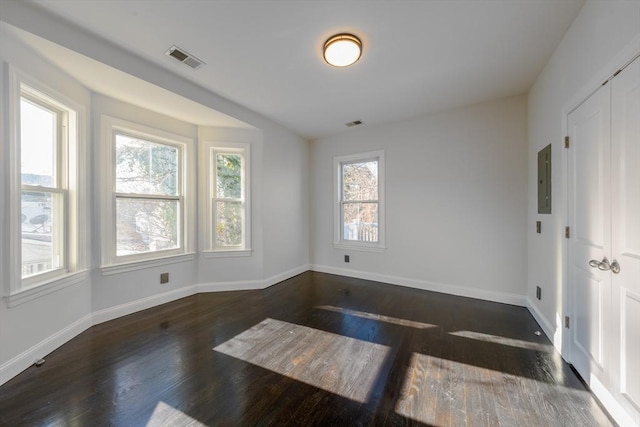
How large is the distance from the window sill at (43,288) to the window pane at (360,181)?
367 centimetres

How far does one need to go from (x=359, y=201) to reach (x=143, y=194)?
317cm

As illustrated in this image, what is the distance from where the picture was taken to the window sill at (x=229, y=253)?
3.63 metres

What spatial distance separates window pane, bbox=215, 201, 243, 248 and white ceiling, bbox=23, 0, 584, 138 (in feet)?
5.09

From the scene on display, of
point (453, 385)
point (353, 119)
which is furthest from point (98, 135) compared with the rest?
point (453, 385)

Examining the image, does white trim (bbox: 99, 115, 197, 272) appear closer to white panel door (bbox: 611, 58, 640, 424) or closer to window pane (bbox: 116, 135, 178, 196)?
window pane (bbox: 116, 135, 178, 196)

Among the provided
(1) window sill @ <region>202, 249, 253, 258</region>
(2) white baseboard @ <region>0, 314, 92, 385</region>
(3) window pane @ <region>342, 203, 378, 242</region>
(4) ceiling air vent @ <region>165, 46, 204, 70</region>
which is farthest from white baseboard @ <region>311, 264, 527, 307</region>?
(4) ceiling air vent @ <region>165, 46, 204, 70</region>

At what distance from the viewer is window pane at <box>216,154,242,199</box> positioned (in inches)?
147

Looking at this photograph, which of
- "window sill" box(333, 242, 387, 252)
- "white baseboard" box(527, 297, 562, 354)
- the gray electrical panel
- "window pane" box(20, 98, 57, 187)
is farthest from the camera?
"window sill" box(333, 242, 387, 252)

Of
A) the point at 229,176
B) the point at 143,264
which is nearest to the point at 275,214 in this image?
the point at 229,176

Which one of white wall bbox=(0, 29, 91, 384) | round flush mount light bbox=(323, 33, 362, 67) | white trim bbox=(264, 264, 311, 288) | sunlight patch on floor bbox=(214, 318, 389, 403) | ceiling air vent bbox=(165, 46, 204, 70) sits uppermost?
ceiling air vent bbox=(165, 46, 204, 70)

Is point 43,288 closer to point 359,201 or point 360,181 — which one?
point 359,201

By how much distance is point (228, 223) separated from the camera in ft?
12.4

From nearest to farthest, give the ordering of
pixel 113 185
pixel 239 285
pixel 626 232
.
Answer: pixel 626 232
pixel 113 185
pixel 239 285

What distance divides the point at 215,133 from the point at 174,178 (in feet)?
2.82
